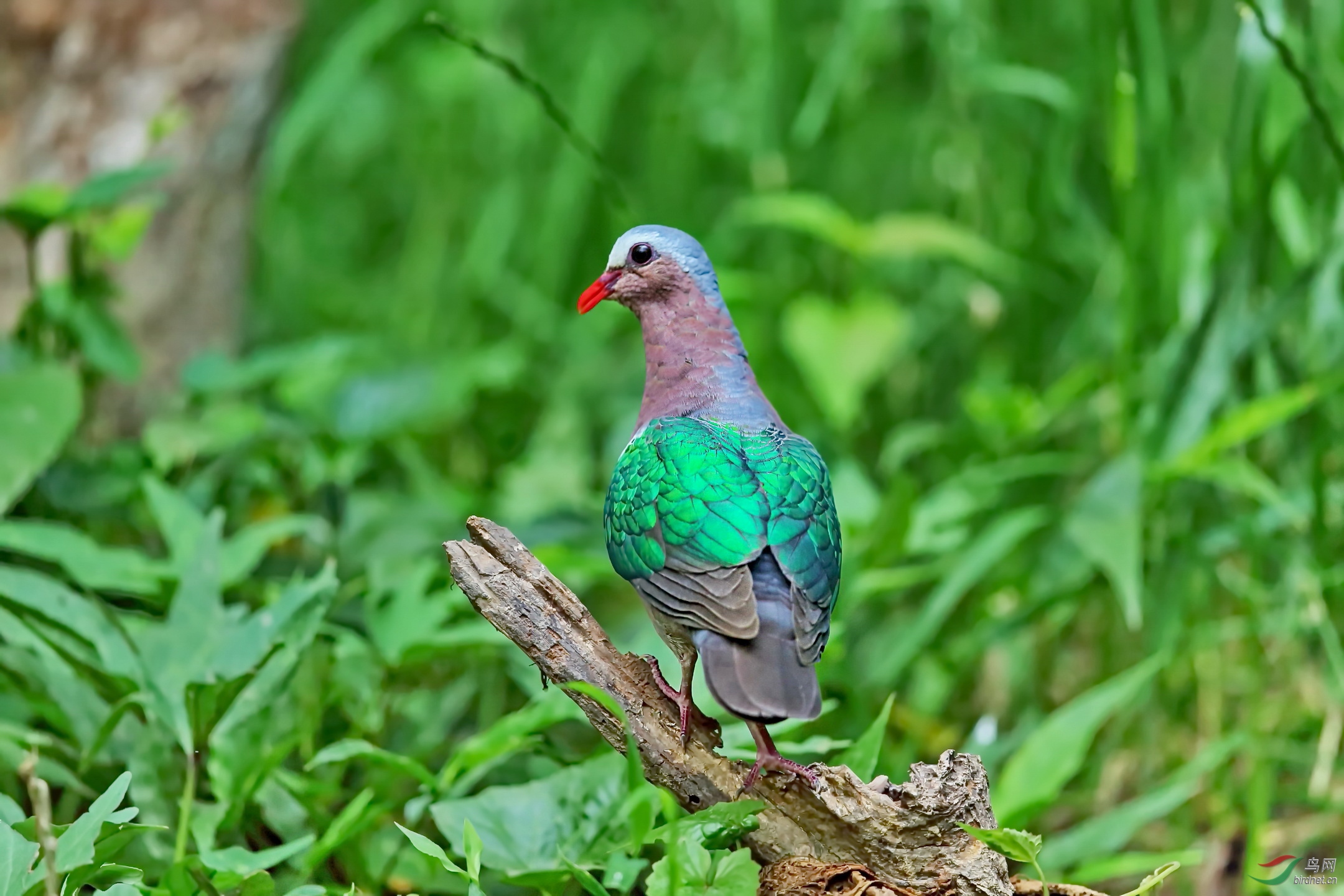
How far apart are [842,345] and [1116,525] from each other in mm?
1059

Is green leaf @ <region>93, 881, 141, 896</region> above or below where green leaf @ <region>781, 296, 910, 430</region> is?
below

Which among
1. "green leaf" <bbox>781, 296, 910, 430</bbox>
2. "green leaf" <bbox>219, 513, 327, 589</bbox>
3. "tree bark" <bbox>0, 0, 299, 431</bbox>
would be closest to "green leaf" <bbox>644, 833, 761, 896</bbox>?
"green leaf" <bbox>219, 513, 327, 589</bbox>

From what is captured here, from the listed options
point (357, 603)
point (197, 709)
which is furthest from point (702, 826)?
point (357, 603)

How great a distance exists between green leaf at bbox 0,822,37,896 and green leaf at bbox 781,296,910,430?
237 centimetres

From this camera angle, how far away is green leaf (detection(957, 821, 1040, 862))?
165 centimetres

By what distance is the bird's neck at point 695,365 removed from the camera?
1.93m

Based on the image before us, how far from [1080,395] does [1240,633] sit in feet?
2.71

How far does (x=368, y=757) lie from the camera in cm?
221

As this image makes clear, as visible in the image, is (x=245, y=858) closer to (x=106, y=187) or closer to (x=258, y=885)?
(x=258, y=885)

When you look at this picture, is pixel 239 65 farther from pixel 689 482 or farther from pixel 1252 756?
pixel 1252 756

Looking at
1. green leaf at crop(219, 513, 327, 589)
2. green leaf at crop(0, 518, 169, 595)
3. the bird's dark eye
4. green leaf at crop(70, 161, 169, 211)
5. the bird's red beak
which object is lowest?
green leaf at crop(0, 518, 169, 595)

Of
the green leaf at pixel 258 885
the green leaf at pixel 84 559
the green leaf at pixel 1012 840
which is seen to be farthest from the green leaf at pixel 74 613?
the green leaf at pixel 1012 840

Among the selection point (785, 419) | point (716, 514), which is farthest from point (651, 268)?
point (785, 419)

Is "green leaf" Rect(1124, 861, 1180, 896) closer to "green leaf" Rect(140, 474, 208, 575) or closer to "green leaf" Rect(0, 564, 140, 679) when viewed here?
"green leaf" Rect(0, 564, 140, 679)
